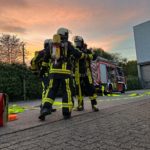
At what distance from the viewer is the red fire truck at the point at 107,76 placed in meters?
21.1

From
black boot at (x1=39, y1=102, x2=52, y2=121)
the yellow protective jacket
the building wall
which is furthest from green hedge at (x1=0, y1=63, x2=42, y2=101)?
the building wall

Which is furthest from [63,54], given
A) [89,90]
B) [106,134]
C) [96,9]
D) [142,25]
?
[142,25]

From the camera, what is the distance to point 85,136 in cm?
459

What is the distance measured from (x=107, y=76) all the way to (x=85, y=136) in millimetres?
17841

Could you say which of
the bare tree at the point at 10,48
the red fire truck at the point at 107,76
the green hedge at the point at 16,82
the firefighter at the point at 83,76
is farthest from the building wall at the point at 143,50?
the firefighter at the point at 83,76

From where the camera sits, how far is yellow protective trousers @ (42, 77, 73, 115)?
21.5 feet

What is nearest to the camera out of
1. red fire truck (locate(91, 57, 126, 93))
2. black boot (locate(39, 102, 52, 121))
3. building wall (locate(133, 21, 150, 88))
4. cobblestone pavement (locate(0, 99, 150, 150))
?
cobblestone pavement (locate(0, 99, 150, 150))

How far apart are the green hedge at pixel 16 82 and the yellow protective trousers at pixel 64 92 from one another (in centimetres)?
1131

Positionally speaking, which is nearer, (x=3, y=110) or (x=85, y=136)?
(x=85, y=136)

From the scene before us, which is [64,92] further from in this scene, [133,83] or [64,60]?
[133,83]

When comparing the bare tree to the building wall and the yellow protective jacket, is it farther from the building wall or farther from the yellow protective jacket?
the yellow protective jacket

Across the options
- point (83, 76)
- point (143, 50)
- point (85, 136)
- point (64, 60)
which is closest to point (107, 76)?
point (83, 76)

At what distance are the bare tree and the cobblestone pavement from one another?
33.7 meters

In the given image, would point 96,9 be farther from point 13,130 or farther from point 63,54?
point 13,130
